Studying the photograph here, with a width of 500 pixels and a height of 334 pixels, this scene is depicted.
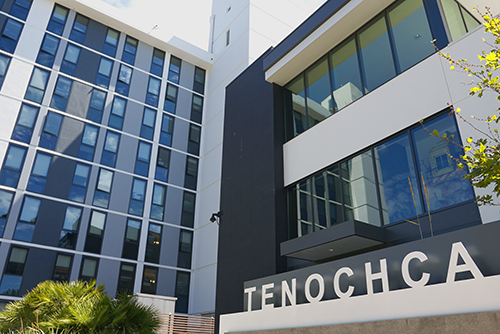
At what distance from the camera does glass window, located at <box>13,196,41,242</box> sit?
20406 millimetres

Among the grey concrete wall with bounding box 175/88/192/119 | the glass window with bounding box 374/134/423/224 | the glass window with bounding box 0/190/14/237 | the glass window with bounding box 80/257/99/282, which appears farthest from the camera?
the grey concrete wall with bounding box 175/88/192/119

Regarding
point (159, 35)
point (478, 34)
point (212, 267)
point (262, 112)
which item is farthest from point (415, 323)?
point (159, 35)

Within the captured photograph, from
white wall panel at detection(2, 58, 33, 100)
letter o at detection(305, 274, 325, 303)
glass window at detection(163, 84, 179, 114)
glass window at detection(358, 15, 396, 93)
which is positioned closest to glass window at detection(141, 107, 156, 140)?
glass window at detection(163, 84, 179, 114)

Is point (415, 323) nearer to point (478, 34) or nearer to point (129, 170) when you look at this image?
point (478, 34)

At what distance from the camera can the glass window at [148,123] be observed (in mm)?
26844

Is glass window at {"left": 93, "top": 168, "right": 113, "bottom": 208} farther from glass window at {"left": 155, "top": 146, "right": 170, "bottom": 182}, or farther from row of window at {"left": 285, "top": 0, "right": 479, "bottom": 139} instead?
row of window at {"left": 285, "top": 0, "right": 479, "bottom": 139}

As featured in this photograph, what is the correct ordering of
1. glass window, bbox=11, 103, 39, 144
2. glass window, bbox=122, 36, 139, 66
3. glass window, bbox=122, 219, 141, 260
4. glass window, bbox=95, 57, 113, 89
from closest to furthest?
glass window, bbox=11, 103, 39, 144 → glass window, bbox=122, 219, 141, 260 → glass window, bbox=95, 57, 113, 89 → glass window, bbox=122, 36, 139, 66

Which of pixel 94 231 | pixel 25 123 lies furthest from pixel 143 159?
pixel 25 123

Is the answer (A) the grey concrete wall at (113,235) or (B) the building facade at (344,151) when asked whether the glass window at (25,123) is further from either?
(B) the building facade at (344,151)

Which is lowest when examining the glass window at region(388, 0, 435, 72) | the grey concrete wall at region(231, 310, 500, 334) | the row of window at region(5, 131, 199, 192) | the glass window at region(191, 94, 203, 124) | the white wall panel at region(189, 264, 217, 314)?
the grey concrete wall at region(231, 310, 500, 334)

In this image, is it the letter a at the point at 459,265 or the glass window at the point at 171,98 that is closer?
the letter a at the point at 459,265

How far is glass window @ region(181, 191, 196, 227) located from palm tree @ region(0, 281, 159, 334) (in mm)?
14448

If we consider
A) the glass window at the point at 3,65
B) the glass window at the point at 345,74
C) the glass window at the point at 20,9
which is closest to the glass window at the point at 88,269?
the glass window at the point at 3,65

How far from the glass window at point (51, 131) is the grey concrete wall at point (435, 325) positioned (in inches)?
837
